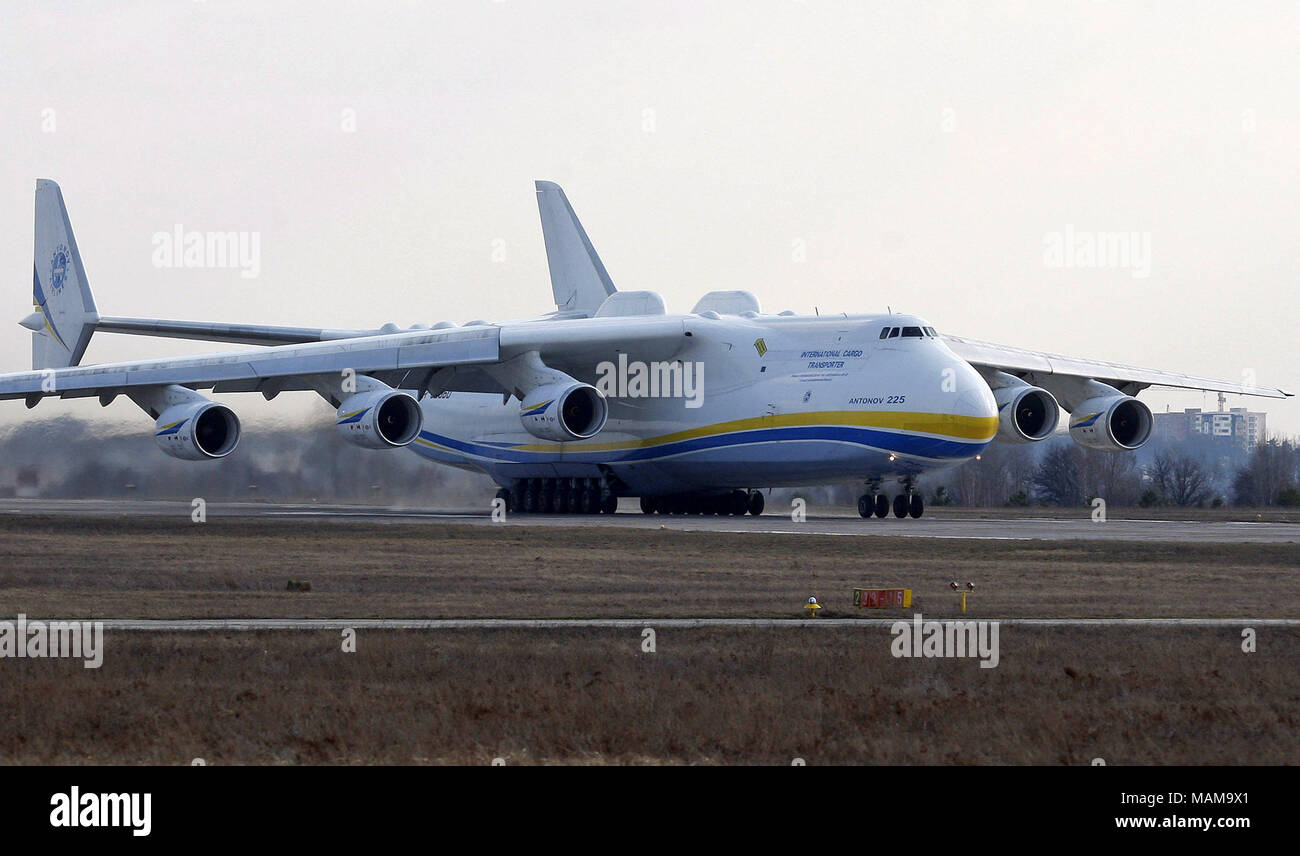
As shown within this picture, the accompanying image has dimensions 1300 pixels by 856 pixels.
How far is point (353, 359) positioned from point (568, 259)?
42.4ft

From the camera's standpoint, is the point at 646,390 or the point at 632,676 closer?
the point at 632,676

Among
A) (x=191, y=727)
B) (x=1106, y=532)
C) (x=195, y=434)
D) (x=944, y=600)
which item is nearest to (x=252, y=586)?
(x=944, y=600)

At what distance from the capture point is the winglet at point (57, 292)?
4388cm

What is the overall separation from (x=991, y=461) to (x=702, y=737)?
183 feet

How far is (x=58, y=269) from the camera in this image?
44.3 metres

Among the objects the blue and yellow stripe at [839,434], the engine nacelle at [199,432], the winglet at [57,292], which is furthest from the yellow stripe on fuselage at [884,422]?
the winglet at [57,292]

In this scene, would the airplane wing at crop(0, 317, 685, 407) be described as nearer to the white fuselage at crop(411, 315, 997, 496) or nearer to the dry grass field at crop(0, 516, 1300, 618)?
the white fuselage at crop(411, 315, 997, 496)

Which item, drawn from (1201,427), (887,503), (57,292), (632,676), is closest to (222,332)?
(57,292)

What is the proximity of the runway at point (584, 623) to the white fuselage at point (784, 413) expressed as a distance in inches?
700

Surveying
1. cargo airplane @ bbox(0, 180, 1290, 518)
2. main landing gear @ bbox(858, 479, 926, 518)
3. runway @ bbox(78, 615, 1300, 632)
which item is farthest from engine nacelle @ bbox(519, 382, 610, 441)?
runway @ bbox(78, 615, 1300, 632)

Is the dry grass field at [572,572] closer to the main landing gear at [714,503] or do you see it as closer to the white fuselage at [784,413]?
the white fuselage at [784,413]

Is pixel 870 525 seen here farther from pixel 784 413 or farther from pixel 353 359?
pixel 353 359
